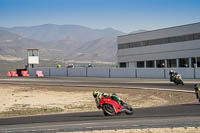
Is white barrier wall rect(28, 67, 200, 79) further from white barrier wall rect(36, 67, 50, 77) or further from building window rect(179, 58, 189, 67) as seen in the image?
building window rect(179, 58, 189, 67)

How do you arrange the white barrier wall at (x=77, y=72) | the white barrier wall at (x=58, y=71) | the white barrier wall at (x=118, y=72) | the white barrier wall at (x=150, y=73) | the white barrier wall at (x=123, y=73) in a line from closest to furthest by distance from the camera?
the white barrier wall at (x=118, y=72) < the white barrier wall at (x=150, y=73) < the white barrier wall at (x=123, y=73) < the white barrier wall at (x=77, y=72) < the white barrier wall at (x=58, y=71)

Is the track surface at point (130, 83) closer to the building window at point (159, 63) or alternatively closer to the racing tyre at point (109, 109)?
the racing tyre at point (109, 109)

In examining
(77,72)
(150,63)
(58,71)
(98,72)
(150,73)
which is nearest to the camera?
(150,73)

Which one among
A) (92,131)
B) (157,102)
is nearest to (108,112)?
(92,131)

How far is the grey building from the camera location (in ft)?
206

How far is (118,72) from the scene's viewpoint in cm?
5241

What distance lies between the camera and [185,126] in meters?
11.2

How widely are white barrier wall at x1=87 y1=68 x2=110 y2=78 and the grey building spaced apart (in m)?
8.83

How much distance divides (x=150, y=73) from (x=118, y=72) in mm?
5723

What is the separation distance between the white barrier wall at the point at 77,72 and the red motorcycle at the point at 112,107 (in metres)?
42.9

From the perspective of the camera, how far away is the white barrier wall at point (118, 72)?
45125mm

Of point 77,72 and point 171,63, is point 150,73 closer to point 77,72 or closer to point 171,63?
point 77,72

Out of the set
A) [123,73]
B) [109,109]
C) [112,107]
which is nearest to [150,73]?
[123,73]

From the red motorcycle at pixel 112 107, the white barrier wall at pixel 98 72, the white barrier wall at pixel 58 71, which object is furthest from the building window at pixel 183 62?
the red motorcycle at pixel 112 107
